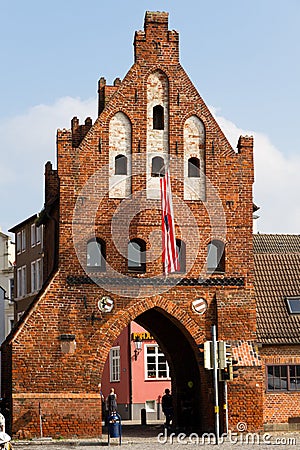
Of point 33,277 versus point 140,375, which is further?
point 33,277

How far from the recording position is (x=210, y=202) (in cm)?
3297

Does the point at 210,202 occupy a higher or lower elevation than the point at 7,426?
higher

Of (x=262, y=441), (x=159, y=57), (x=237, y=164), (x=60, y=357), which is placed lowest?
(x=262, y=441)

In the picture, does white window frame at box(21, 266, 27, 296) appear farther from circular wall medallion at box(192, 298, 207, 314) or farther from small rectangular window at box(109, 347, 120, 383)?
circular wall medallion at box(192, 298, 207, 314)

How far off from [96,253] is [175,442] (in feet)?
22.7

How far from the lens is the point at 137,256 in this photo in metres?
32.4

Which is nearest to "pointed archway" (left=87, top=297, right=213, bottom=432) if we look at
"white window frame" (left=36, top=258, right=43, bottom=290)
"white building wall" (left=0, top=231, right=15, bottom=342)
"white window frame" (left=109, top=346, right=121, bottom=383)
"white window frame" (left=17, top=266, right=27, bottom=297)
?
"white window frame" (left=109, top=346, right=121, bottom=383)

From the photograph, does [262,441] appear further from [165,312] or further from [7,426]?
[7,426]

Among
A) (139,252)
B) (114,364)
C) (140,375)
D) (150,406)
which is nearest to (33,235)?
(114,364)

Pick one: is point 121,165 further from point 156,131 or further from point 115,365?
point 115,365

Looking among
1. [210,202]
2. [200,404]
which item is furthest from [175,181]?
[200,404]

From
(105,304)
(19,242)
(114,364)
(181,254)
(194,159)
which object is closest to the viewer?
(105,304)

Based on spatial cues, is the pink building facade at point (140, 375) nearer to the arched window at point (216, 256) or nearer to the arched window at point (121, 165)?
the arched window at point (216, 256)

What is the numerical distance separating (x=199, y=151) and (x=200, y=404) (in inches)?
349
